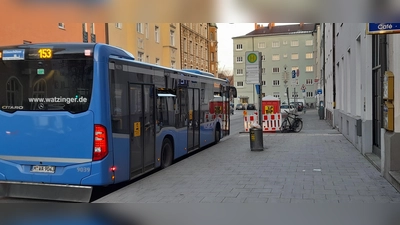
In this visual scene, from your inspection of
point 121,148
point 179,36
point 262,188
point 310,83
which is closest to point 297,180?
point 262,188

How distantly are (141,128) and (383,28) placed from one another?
17.1 feet

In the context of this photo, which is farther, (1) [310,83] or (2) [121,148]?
(1) [310,83]

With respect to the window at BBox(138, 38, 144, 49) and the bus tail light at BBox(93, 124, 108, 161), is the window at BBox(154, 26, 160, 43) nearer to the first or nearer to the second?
the window at BBox(138, 38, 144, 49)

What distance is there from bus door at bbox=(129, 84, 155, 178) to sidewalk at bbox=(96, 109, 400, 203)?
0.41m

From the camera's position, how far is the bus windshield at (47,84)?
23.6 ft

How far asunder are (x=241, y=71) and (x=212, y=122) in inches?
2992

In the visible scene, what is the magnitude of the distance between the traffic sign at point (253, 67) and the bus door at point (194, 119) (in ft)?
7.58

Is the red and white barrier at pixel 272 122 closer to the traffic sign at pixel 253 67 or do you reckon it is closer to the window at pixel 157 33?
the traffic sign at pixel 253 67

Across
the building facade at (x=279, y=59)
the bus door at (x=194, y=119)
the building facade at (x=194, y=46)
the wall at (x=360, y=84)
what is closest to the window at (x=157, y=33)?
the building facade at (x=194, y=46)

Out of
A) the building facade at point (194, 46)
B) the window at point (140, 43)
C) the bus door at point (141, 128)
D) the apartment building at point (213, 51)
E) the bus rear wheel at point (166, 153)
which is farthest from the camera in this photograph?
the apartment building at point (213, 51)

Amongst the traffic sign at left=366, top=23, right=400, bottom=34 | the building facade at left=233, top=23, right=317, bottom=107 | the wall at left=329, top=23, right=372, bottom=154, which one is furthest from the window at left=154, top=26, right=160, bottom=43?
the building facade at left=233, top=23, right=317, bottom=107

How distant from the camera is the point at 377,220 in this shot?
5.03 metres

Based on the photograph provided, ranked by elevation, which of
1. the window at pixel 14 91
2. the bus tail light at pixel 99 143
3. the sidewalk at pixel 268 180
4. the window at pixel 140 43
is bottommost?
the sidewalk at pixel 268 180
